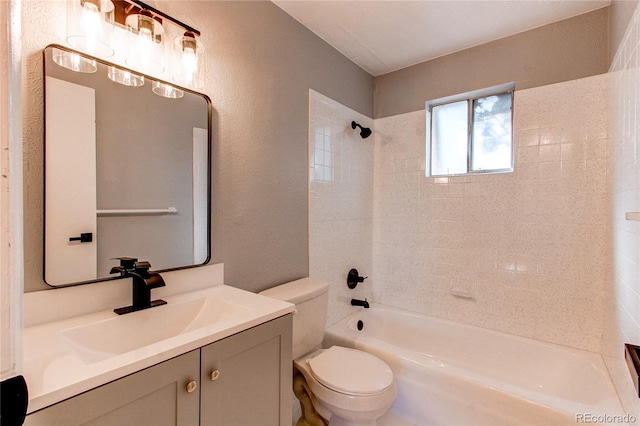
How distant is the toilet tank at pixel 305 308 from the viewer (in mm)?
1598

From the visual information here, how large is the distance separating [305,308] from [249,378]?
2.13 feet

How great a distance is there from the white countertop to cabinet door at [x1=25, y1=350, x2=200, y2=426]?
0.02 meters

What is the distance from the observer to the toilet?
141 cm

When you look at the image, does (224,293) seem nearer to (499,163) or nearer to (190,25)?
(190,25)

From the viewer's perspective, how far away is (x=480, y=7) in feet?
5.86

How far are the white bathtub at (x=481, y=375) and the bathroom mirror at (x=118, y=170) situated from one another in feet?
4.39

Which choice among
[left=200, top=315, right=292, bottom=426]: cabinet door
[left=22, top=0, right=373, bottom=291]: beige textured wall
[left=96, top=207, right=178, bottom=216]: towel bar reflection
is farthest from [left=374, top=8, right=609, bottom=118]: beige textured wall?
[left=200, top=315, right=292, bottom=426]: cabinet door

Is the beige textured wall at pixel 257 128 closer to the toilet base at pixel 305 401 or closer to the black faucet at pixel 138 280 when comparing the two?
the black faucet at pixel 138 280

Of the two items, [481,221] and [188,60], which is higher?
[188,60]

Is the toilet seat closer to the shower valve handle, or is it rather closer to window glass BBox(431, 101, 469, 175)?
the shower valve handle

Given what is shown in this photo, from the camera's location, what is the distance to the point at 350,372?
1554mm

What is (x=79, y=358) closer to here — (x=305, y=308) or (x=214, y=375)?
(x=214, y=375)

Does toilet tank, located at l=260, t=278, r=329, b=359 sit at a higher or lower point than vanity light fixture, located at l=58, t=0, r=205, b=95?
lower

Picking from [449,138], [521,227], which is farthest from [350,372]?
[449,138]
